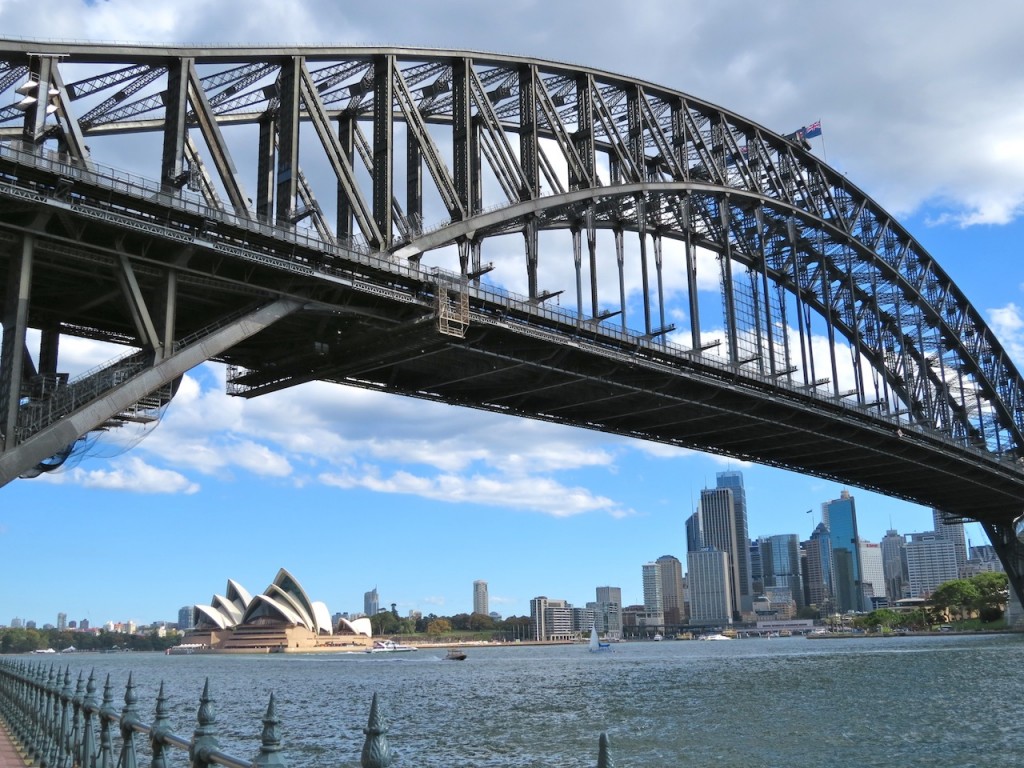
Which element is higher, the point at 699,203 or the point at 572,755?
the point at 699,203

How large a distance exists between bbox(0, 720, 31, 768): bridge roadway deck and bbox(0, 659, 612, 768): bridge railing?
114mm

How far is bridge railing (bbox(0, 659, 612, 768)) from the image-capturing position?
21.4 ft

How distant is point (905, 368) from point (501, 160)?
2076 inches

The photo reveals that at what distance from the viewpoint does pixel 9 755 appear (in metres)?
17.1

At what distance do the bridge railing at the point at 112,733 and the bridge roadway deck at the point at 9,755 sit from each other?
11 centimetres

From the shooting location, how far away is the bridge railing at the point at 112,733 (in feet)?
21.4

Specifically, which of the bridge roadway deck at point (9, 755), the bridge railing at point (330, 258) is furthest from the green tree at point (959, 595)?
the bridge roadway deck at point (9, 755)

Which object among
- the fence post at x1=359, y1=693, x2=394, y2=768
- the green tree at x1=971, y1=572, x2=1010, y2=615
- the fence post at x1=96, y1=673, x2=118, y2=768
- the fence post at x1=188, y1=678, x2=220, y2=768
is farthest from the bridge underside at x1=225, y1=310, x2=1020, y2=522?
the green tree at x1=971, y1=572, x2=1010, y2=615

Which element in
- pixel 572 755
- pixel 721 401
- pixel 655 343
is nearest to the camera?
pixel 572 755

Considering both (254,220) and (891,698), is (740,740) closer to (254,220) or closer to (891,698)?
(891,698)

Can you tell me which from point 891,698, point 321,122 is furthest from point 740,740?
point 321,122

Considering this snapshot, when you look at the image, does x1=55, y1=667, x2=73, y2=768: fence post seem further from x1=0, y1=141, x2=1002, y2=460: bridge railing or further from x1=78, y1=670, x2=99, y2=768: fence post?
x1=0, y1=141, x2=1002, y2=460: bridge railing

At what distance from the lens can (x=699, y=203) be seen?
66000mm

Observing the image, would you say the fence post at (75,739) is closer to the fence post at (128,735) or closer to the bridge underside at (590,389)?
the fence post at (128,735)
